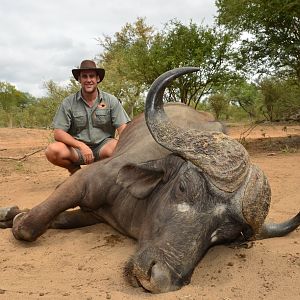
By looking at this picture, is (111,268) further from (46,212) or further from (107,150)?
(107,150)

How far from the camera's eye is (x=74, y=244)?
436 cm

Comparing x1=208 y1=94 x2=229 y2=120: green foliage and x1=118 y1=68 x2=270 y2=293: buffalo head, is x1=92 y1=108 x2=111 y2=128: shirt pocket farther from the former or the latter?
x1=208 y1=94 x2=229 y2=120: green foliage

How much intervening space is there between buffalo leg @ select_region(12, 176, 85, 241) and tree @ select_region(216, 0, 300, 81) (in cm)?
848

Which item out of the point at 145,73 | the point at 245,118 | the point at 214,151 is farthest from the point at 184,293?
the point at 245,118

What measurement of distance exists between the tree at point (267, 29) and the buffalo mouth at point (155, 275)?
9510 millimetres

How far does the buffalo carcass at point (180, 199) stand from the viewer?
117 inches

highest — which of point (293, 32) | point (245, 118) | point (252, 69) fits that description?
point (293, 32)

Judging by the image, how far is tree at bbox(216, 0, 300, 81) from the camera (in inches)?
461

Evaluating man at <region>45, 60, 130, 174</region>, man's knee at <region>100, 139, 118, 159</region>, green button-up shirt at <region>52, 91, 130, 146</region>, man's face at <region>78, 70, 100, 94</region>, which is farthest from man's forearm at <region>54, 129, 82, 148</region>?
man's face at <region>78, 70, 100, 94</region>

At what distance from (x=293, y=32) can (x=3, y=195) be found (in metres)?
9.18

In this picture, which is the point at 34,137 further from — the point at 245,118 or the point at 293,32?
the point at 245,118

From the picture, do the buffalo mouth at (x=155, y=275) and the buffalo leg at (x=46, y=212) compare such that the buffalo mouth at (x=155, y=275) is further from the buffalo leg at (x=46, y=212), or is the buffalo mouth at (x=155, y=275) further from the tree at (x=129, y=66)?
the tree at (x=129, y=66)

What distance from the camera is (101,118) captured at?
265 inches

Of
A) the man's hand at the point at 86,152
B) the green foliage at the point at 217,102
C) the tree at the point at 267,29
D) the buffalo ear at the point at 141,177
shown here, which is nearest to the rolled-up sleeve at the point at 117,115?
the man's hand at the point at 86,152
